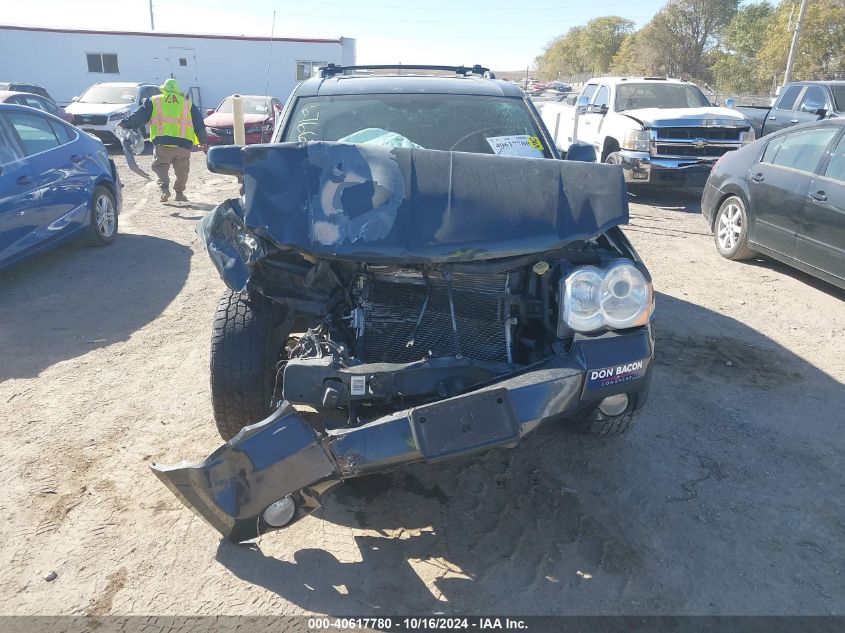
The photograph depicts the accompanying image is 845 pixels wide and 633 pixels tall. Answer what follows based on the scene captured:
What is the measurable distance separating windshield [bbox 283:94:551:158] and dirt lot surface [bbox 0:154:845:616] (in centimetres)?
178

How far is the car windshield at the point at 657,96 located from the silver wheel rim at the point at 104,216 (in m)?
7.86

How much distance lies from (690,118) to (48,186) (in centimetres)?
845

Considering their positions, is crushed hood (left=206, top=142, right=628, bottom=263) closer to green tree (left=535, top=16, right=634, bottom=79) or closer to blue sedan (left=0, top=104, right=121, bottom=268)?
blue sedan (left=0, top=104, right=121, bottom=268)

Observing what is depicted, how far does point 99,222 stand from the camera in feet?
24.3

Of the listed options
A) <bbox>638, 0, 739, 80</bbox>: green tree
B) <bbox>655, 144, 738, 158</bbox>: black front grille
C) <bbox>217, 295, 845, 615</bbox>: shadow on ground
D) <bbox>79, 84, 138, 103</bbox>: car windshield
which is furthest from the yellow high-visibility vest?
<bbox>638, 0, 739, 80</bbox>: green tree

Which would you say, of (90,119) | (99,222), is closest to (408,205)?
(99,222)

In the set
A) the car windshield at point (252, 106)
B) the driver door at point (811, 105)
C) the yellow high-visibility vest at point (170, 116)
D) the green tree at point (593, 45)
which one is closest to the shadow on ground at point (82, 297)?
the yellow high-visibility vest at point (170, 116)

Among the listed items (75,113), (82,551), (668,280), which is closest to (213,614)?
(82,551)

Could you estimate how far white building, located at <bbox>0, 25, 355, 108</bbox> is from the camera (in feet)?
80.6

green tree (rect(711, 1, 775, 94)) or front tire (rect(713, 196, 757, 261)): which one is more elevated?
green tree (rect(711, 1, 775, 94))

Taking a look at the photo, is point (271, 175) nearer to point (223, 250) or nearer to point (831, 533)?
point (223, 250)

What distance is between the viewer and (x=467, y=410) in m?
2.34

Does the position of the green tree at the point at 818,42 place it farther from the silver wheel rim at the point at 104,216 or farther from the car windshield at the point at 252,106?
the silver wheel rim at the point at 104,216

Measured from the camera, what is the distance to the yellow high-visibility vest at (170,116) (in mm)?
9516
